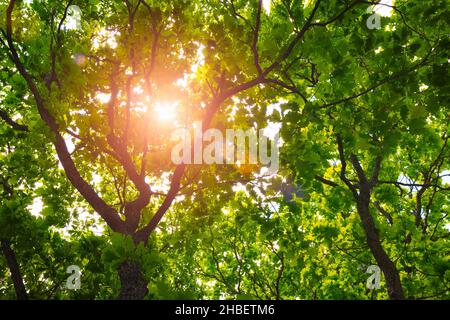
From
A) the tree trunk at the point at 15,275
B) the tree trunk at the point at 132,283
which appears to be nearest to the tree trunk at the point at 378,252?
the tree trunk at the point at 132,283

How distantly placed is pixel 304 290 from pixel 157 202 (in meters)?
7.95

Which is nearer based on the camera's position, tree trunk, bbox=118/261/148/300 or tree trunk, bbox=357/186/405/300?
tree trunk, bbox=118/261/148/300

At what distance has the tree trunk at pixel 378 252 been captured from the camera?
7.39 m

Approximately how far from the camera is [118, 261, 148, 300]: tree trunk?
479cm

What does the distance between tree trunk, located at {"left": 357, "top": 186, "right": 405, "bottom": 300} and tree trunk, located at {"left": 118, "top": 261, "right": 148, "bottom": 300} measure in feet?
17.8

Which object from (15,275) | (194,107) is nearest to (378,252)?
(194,107)

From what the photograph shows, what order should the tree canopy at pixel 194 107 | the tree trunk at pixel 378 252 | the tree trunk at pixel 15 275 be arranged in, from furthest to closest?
the tree trunk at pixel 378 252 < the tree trunk at pixel 15 275 < the tree canopy at pixel 194 107

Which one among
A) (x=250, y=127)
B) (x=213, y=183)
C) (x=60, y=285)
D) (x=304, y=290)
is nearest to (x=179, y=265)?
(x=304, y=290)

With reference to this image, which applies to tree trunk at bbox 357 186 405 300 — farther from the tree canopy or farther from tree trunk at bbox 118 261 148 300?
tree trunk at bbox 118 261 148 300

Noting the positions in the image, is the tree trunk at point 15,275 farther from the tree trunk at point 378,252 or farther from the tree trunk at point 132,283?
the tree trunk at point 378,252

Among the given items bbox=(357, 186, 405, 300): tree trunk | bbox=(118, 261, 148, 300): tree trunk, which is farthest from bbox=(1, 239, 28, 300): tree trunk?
bbox=(357, 186, 405, 300): tree trunk

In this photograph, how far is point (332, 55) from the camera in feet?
14.4

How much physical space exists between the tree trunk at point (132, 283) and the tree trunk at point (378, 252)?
5.42 metres

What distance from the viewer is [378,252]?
7.86 meters
